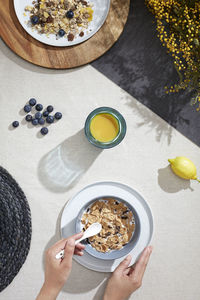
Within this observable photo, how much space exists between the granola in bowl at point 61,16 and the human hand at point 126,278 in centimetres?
84

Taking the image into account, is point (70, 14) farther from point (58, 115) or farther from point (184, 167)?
point (184, 167)

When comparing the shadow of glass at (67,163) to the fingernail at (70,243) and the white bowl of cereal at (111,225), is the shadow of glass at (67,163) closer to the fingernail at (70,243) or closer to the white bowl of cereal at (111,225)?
the white bowl of cereal at (111,225)

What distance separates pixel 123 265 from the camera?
121 cm

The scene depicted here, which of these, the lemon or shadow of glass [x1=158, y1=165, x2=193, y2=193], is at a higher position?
the lemon

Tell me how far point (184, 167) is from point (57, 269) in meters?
0.57

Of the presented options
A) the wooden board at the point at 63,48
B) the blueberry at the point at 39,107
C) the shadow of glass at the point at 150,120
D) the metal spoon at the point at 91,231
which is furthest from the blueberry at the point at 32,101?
the metal spoon at the point at 91,231

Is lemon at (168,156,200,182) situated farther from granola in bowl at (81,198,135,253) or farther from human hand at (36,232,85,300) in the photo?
human hand at (36,232,85,300)

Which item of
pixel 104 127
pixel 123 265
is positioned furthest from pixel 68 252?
pixel 104 127

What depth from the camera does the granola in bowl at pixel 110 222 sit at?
1.21 m

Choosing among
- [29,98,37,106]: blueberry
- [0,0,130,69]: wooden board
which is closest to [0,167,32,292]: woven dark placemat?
[29,98,37,106]: blueberry

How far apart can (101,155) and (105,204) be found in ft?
0.61

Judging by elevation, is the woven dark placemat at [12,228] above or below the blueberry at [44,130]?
below

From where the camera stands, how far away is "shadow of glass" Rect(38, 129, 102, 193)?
49.9 inches

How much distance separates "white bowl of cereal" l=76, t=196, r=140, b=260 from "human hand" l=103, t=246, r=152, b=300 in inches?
2.5
